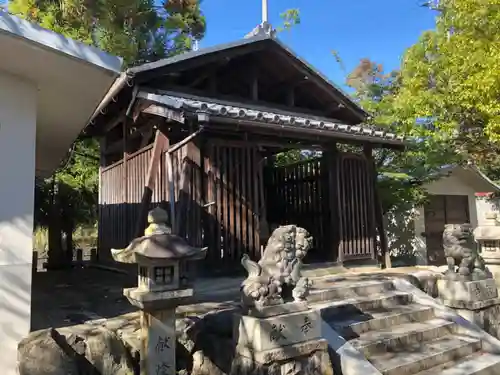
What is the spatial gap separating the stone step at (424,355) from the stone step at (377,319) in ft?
1.42

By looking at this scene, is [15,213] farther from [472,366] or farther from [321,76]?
[321,76]

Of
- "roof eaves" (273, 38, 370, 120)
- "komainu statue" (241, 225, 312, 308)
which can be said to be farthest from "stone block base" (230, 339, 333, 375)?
"roof eaves" (273, 38, 370, 120)

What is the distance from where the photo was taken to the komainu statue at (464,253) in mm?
7508

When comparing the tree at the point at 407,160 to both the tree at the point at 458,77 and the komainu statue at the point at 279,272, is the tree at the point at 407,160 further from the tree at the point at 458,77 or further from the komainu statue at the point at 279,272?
the komainu statue at the point at 279,272

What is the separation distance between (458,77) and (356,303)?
8.12 m

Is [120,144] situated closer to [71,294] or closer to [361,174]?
[71,294]

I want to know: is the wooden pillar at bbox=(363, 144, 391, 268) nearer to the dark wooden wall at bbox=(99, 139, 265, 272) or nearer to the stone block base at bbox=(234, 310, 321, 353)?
the dark wooden wall at bbox=(99, 139, 265, 272)

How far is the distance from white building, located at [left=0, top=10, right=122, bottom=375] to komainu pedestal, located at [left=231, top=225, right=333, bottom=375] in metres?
2.51

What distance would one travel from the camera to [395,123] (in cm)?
1396

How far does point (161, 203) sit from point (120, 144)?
4.10m

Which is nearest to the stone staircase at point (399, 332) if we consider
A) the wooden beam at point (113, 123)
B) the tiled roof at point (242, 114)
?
the tiled roof at point (242, 114)

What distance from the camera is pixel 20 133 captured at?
4969 mm

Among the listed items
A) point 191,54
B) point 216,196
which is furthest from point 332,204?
point 191,54

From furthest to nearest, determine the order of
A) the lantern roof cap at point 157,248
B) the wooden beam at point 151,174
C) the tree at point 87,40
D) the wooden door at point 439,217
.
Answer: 1. the wooden door at point 439,217
2. the tree at point 87,40
3. the wooden beam at point 151,174
4. the lantern roof cap at point 157,248
